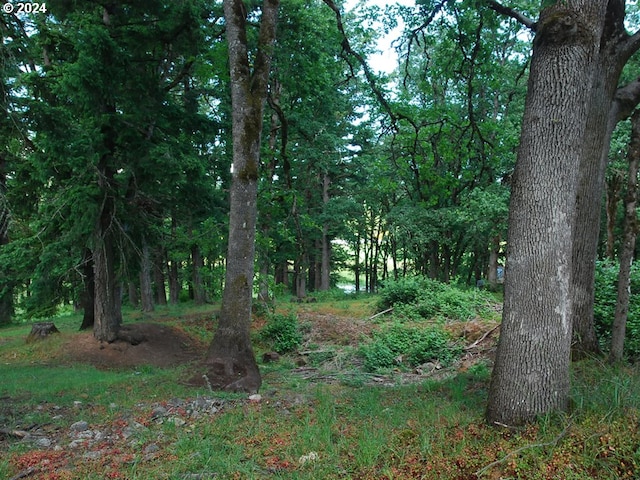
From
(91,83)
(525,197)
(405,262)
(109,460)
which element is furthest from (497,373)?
(405,262)

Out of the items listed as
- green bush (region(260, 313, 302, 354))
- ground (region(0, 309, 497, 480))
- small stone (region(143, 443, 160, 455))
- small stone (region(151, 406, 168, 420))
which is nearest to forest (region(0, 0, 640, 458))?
ground (region(0, 309, 497, 480))

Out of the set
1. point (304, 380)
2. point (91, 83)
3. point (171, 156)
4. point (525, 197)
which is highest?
point (91, 83)

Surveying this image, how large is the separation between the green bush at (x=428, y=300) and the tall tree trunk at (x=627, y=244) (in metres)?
6.98

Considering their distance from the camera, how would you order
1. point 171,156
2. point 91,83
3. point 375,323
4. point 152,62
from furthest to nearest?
point 375,323 < point 152,62 < point 171,156 < point 91,83

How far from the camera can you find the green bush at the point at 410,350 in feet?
30.3

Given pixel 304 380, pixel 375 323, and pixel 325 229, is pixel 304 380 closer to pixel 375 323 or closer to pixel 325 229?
pixel 375 323

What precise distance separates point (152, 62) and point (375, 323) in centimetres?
964

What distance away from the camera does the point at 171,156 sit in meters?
9.45

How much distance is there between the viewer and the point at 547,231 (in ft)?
12.0

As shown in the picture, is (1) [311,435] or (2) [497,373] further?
(1) [311,435]

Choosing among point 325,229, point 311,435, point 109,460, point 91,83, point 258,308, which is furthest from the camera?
point 325,229

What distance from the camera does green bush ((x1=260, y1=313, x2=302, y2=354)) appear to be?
1180 centimetres

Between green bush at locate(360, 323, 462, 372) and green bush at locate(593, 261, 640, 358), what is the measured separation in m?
2.96

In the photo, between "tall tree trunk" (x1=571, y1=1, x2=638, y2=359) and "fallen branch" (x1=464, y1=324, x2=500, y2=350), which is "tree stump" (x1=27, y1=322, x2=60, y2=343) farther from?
"tall tree trunk" (x1=571, y1=1, x2=638, y2=359)
